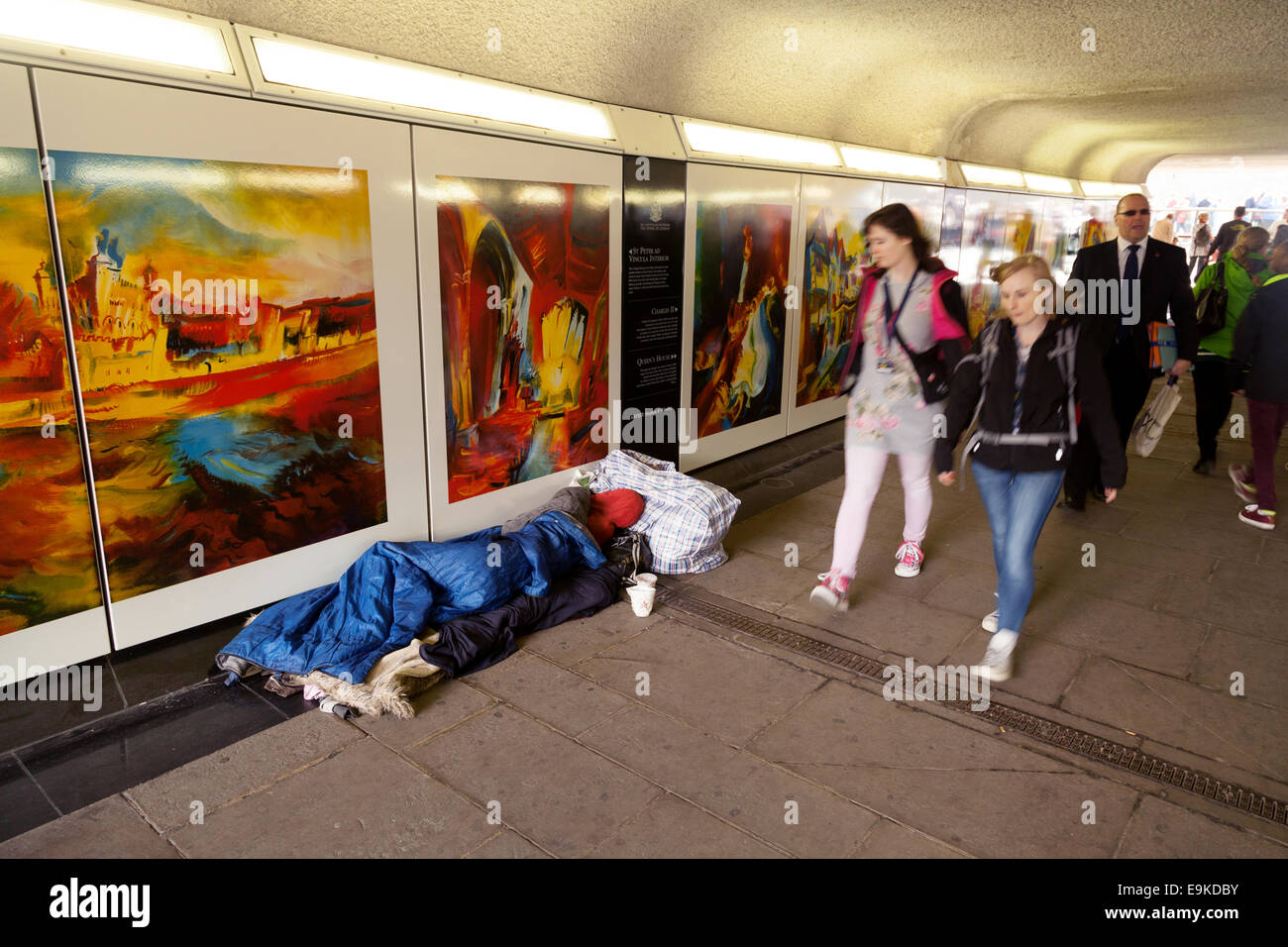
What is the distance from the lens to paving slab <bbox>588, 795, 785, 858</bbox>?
9.50ft

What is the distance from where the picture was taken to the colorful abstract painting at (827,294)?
8336 mm

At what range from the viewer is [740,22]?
6.01 meters

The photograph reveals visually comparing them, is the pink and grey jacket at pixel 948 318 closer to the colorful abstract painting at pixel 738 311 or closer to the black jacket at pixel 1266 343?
the colorful abstract painting at pixel 738 311

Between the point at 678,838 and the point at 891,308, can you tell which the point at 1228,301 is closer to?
the point at 891,308

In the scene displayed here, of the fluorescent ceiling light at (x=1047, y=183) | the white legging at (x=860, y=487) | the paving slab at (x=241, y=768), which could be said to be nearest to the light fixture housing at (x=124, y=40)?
the paving slab at (x=241, y=768)

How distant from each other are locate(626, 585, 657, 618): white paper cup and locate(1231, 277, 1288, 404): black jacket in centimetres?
452

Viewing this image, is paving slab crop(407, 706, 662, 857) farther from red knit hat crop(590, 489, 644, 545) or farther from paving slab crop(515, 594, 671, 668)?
red knit hat crop(590, 489, 644, 545)

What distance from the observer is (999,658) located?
13.3ft

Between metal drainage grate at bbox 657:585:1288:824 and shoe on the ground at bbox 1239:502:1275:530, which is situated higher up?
shoe on the ground at bbox 1239:502:1275:530

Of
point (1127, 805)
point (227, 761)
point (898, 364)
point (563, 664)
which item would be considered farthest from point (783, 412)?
point (227, 761)

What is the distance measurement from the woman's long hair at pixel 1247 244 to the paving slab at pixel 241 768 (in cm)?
764

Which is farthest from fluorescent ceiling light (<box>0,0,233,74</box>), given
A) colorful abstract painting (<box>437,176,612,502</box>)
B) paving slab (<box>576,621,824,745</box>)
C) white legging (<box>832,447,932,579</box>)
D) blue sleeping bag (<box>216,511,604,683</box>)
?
white legging (<box>832,447,932,579</box>)

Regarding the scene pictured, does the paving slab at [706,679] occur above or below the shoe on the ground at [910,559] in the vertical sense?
below
